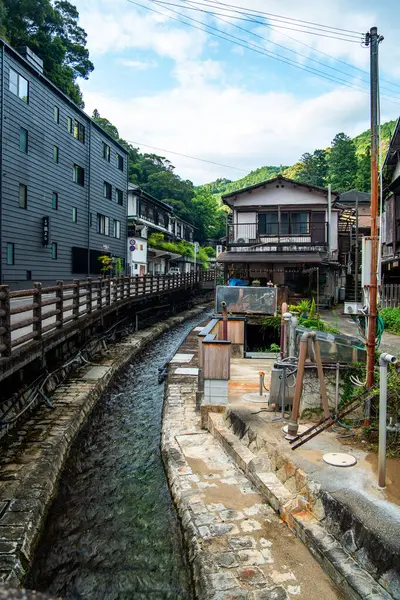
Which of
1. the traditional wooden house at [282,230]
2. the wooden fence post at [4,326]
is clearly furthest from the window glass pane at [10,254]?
the wooden fence post at [4,326]

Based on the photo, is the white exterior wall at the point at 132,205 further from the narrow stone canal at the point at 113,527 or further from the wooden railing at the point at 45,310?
the narrow stone canal at the point at 113,527

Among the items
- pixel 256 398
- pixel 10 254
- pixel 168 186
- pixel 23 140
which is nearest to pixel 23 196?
pixel 23 140

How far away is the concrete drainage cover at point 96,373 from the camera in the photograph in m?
11.2

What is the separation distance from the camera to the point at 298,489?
4.34 meters

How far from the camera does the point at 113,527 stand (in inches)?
207

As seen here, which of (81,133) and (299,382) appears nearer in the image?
(299,382)

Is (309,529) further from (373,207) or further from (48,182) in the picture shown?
(48,182)

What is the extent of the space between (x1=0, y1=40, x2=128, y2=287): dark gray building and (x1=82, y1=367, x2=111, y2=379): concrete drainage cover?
757 centimetres

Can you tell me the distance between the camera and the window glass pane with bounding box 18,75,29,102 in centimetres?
Result: 1778

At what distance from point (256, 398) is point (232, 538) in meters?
3.26

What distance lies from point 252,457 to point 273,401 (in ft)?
4.32

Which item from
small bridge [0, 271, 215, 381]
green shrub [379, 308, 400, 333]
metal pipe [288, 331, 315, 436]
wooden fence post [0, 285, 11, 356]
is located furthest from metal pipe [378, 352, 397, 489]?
green shrub [379, 308, 400, 333]

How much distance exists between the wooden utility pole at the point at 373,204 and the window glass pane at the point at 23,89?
57.2 ft

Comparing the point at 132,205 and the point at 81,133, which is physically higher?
the point at 81,133
